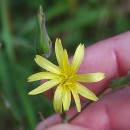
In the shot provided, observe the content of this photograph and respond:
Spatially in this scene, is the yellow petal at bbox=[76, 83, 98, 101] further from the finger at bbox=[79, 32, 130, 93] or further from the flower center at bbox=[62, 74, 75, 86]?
the finger at bbox=[79, 32, 130, 93]

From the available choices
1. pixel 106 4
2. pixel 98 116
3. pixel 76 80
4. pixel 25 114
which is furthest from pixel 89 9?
pixel 76 80

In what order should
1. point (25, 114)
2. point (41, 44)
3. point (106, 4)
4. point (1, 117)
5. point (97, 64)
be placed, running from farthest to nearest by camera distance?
point (106, 4) < point (1, 117) < point (25, 114) < point (97, 64) < point (41, 44)

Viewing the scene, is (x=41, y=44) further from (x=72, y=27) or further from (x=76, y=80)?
(x=72, y=27)

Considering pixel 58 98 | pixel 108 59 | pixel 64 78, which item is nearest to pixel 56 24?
pixel 108 59

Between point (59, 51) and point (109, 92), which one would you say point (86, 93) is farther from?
point (109, 92)

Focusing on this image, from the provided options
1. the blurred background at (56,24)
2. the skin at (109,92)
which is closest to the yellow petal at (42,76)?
the skin at (109,92)

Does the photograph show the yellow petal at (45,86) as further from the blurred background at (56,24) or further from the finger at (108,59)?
the blurred background at (56,24)
